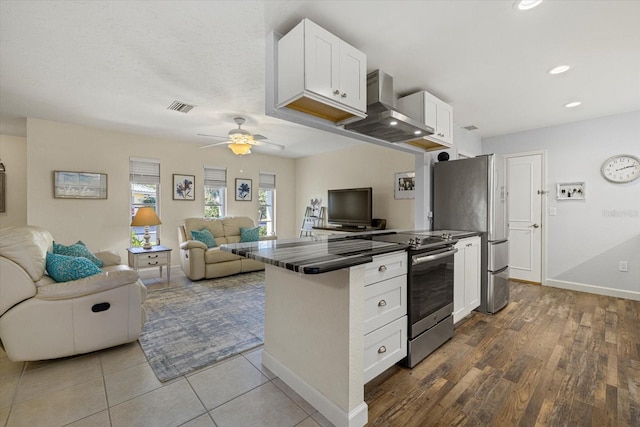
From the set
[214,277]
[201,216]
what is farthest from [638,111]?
[201,216]

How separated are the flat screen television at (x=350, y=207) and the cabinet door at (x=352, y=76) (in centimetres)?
328

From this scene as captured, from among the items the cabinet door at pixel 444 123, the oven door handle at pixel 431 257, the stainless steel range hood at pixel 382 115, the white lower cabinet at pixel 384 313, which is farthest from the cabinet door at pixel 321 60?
the cabinet door at pixel 444 123

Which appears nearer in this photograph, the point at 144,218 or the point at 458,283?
the point at 458,283

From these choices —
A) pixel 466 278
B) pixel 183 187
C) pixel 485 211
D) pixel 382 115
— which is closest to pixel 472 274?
pixel 466 278

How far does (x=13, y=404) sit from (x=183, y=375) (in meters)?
0.95

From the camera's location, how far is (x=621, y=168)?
3.66m

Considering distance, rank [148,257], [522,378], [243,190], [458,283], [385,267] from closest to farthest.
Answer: [385,267], [522,378], [458,283], [148,257], [243,190]

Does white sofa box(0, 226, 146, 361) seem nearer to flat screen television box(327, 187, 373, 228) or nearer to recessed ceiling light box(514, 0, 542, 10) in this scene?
recessed ceiling light box(514, 0, 542, 10)

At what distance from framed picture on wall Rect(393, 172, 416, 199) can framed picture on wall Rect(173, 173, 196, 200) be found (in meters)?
4.11

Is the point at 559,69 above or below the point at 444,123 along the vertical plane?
above

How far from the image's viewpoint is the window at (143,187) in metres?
5.03

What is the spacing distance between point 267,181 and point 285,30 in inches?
199

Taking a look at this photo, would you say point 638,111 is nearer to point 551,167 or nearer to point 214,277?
point 551,167

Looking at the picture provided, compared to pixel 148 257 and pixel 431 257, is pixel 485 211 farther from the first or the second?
pixel 148 257
